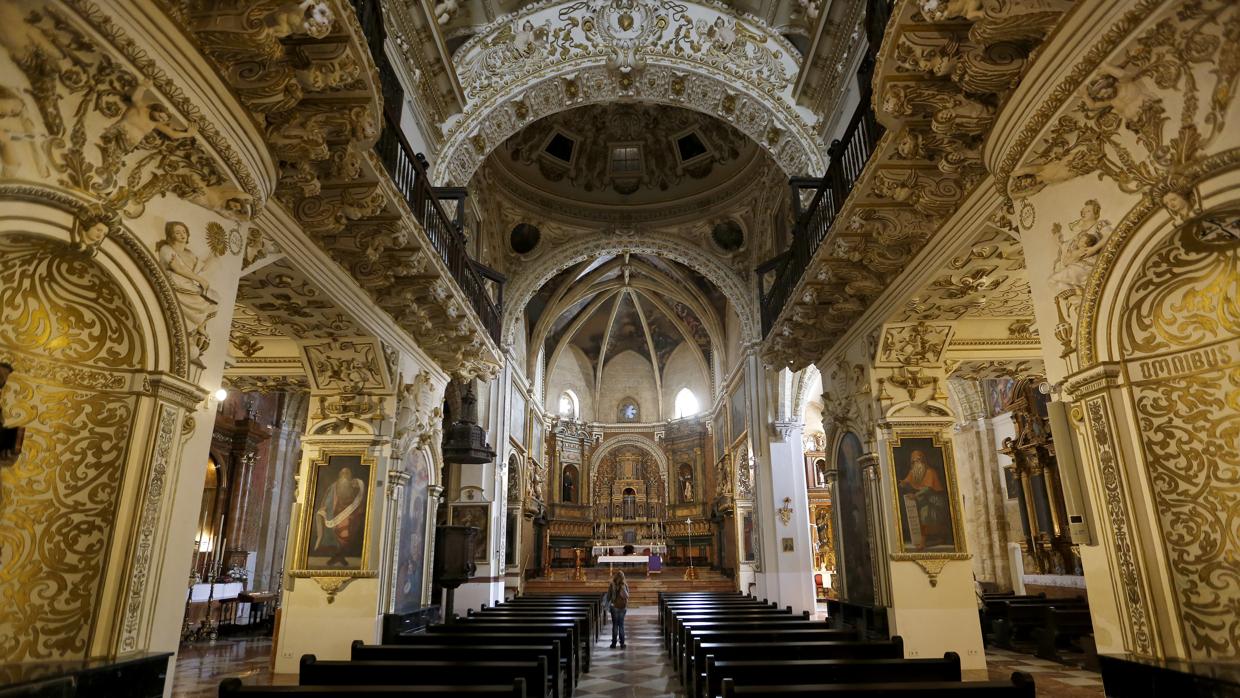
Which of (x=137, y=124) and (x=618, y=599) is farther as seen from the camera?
(x=618, y=599)

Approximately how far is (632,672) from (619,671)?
24 centimetres

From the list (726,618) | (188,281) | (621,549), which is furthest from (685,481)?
(188,281)

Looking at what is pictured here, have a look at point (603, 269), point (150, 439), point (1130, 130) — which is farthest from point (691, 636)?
point (603, 269)

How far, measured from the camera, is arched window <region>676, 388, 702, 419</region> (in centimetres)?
3284

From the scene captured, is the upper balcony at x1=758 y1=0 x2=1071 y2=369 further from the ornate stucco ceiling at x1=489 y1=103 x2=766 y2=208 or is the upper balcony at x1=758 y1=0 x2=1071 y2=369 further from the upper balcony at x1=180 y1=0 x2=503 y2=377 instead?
the ornate stucco ceiling at x1=489 y1=103 x2=766 y2=208

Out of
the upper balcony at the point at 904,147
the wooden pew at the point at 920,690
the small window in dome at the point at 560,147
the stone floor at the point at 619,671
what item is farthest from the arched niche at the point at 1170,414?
the small window in dome at the point at 560,147

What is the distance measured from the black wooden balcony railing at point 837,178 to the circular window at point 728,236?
7.58m

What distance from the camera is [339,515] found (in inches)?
371

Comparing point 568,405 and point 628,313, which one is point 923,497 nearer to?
point 628,313

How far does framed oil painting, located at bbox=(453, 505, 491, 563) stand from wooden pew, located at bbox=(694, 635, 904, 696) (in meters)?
12.4

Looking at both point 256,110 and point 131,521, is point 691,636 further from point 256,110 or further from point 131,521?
point 256,110

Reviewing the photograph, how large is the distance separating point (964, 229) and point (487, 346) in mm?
7971

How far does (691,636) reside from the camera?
26.4ft

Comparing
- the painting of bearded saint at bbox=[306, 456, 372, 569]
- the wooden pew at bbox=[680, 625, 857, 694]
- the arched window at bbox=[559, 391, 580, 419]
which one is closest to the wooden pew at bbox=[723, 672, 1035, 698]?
the wooden pew at bbox=[680, 625, 857, 694]
